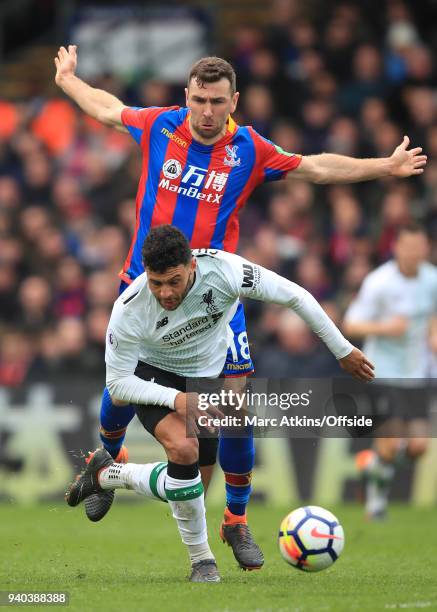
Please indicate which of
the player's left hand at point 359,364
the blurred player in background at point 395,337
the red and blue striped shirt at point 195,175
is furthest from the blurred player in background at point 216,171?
the blurred player in background at point 395,337

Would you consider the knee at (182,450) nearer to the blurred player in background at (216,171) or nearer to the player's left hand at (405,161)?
the blurred player in background at (216,171)

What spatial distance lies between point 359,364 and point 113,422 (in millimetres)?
1889

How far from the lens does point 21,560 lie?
8.81 m

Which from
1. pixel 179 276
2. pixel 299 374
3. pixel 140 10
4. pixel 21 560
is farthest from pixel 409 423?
pixel 140 10

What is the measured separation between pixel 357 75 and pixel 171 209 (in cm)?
899

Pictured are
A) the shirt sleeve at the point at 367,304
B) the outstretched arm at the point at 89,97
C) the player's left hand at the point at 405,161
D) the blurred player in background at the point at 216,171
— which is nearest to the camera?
the blurred player in background at the point at 216,171

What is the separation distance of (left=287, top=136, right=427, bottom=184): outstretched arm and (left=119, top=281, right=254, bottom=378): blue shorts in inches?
38.8

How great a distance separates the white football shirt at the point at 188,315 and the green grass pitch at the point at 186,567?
1138mm

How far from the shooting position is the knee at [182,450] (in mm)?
7395

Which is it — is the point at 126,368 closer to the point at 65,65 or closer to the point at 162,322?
the point at 162,322

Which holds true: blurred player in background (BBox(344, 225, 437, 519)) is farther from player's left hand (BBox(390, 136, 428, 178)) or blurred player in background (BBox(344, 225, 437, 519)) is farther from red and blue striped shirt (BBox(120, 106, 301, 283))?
red and blue striped shirt (BBox(120, 106, 301, 283))

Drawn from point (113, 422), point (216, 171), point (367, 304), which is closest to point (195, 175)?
point (216, 171)

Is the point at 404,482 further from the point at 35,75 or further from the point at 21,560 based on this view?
the point at 35,75

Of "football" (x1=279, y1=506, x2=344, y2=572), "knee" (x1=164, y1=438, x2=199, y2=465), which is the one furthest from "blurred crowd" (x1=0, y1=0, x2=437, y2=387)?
"knee" (x1=164, y1=438, x2=199, y2=465)
